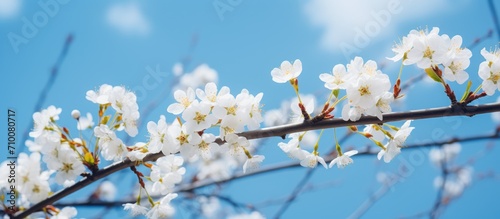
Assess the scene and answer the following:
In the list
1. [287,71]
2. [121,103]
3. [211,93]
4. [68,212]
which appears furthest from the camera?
[68,212]

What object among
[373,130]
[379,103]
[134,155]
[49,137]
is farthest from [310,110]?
[49,137]

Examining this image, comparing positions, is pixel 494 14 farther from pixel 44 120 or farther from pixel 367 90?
pixel 44 120

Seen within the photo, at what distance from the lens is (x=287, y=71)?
5.47ft

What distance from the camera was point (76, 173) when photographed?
1.79 metres

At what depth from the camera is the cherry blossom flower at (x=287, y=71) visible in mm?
1642

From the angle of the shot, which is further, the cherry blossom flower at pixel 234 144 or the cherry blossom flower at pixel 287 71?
the cherry blossom flower at pixel 287 71

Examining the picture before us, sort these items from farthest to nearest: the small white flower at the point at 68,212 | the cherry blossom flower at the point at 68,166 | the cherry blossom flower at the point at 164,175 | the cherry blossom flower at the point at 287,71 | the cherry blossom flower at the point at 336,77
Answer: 1. the small white flower at the point at 68,212
2. the cherry blossom flower at the point at 164,175
3. the cherry blossom flower at the point at 68,166
4. the cherry blossom flower at the point at 287,71
5. the cherry blossom flower at the point at 336,77

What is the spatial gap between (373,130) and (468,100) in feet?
1.26

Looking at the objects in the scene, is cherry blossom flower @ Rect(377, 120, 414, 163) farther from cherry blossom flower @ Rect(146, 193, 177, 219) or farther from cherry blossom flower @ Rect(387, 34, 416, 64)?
cherry blossom flower @ Rect(146, 193, 177, 219)

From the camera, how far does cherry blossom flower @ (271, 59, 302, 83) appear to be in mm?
1642

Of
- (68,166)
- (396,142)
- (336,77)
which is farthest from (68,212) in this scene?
(396,142)

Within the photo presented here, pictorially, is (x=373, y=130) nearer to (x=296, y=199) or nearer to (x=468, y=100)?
(x=468, y=100)

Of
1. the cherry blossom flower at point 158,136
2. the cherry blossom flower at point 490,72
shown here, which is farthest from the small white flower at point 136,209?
the cherry blossom flower at point 490,72

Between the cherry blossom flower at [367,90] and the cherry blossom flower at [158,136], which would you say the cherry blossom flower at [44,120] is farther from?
the cherry blossom flower at [367,90]
